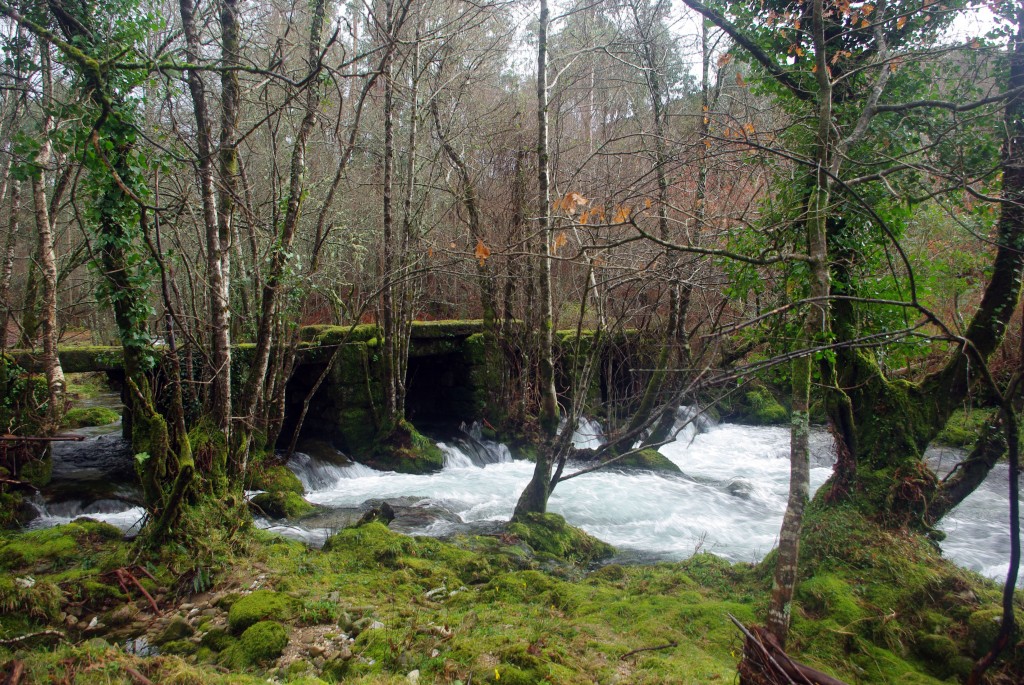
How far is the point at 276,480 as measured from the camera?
893 cm

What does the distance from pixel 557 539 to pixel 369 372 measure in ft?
18.7

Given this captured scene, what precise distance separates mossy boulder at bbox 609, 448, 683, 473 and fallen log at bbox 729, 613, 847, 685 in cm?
823

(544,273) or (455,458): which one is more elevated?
(544,273)

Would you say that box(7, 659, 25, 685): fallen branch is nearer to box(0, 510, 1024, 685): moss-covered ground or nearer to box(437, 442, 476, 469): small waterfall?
box(0, 510, 1024, 685): moss-covered ground

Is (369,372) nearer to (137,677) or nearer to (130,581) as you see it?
(130,581)

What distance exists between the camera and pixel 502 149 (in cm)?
1166

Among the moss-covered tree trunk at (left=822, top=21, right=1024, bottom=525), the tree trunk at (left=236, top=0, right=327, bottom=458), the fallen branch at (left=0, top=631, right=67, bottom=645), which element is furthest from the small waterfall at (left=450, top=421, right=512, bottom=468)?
the fallen branch at (left=0, top=631, right=67, bottom=645)

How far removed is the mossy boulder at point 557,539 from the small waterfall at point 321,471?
3992mm

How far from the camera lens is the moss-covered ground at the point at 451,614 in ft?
11.9

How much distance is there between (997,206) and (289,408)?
10.7 meters

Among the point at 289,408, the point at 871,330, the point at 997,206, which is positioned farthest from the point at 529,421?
the point at 997,206

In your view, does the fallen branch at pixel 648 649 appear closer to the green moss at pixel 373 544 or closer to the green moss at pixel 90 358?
the green moss at pixel 373 544

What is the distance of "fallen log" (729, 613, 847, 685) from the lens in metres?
2.88

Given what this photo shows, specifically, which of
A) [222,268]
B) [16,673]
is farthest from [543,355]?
[16,673]
